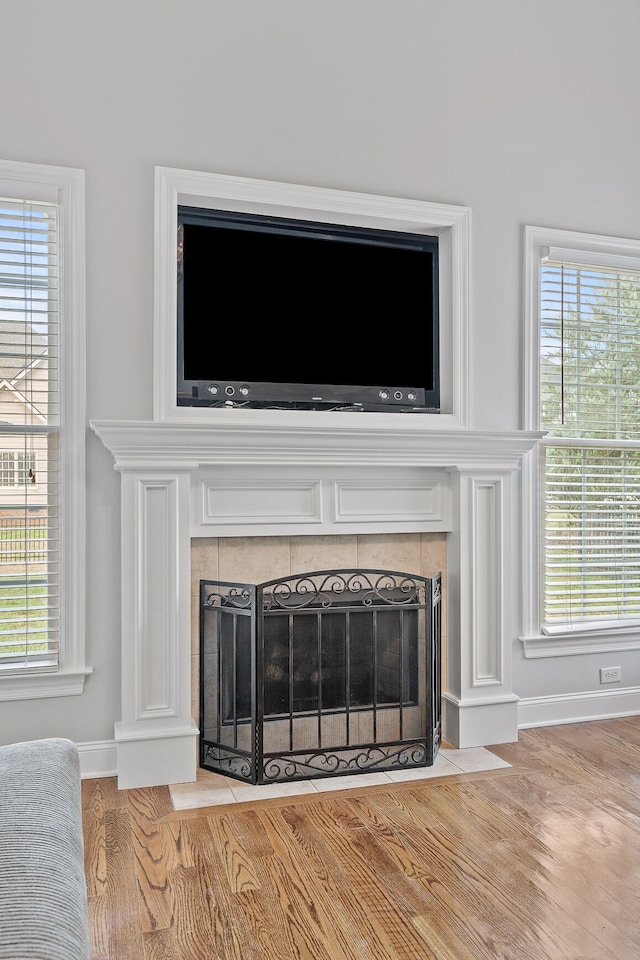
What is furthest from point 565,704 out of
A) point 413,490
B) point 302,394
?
point 302,394

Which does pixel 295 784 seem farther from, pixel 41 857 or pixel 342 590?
pixel 41 857

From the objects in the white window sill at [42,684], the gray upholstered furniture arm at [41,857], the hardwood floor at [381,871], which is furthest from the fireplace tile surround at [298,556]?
the gray upholstered furniture arm at [41,857]

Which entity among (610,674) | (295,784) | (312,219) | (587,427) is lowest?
(295,784)

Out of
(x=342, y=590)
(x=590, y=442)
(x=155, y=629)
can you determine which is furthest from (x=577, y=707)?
(x=155, y=629)

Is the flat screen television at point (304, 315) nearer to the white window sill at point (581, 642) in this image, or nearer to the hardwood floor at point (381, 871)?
the white window sill at point (581, 642)

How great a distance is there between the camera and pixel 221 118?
2.98 metres

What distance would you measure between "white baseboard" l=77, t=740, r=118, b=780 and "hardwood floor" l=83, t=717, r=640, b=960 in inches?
2.2

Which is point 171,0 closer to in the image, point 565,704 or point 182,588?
point 182,588

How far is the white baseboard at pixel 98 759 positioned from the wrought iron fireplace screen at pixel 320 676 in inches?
13.3

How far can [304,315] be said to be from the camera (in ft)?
10.2

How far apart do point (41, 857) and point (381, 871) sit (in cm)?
133

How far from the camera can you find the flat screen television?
2.97 metres

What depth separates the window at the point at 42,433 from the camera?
2.77m

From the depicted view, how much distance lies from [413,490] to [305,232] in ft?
3.84
